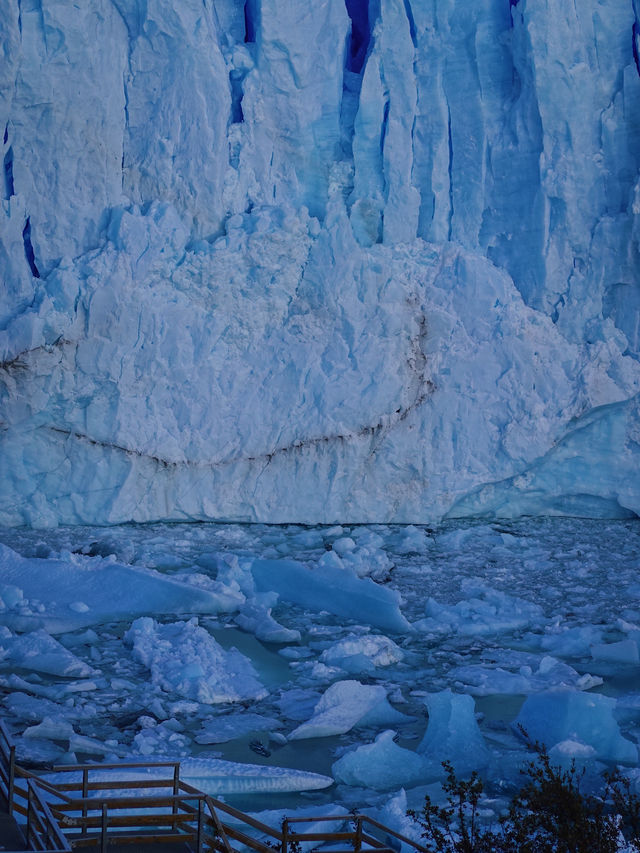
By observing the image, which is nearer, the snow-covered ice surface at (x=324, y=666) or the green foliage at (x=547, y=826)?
the green foliage at (x=547, y=826)

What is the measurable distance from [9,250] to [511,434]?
4.58m

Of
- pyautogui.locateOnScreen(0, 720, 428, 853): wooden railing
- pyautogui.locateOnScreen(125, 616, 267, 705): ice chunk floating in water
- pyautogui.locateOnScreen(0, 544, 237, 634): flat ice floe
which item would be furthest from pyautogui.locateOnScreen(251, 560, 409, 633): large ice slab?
pyautogui.locateOnScreen(0, 720, 428, 853): wooden railing

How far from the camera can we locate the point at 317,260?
8391 millimetres

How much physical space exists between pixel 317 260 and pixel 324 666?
420 cm

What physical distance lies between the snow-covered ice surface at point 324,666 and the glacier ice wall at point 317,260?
920 mm

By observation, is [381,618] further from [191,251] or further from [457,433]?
[191,251]

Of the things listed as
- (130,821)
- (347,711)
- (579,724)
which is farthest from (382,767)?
(130,821)

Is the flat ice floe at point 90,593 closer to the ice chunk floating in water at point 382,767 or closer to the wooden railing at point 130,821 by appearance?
the ice chunk floating in water at point 382,767

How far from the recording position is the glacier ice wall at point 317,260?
7980 millimetres

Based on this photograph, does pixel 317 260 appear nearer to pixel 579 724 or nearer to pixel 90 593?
pixel 90 593

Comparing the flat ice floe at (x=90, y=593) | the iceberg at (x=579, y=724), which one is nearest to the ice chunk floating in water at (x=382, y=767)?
the iceberg at (x=579, y=724)

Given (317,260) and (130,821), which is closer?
(130,821)

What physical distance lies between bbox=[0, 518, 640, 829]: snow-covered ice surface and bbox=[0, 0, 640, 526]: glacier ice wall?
920 mm

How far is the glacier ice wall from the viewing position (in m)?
7.98
